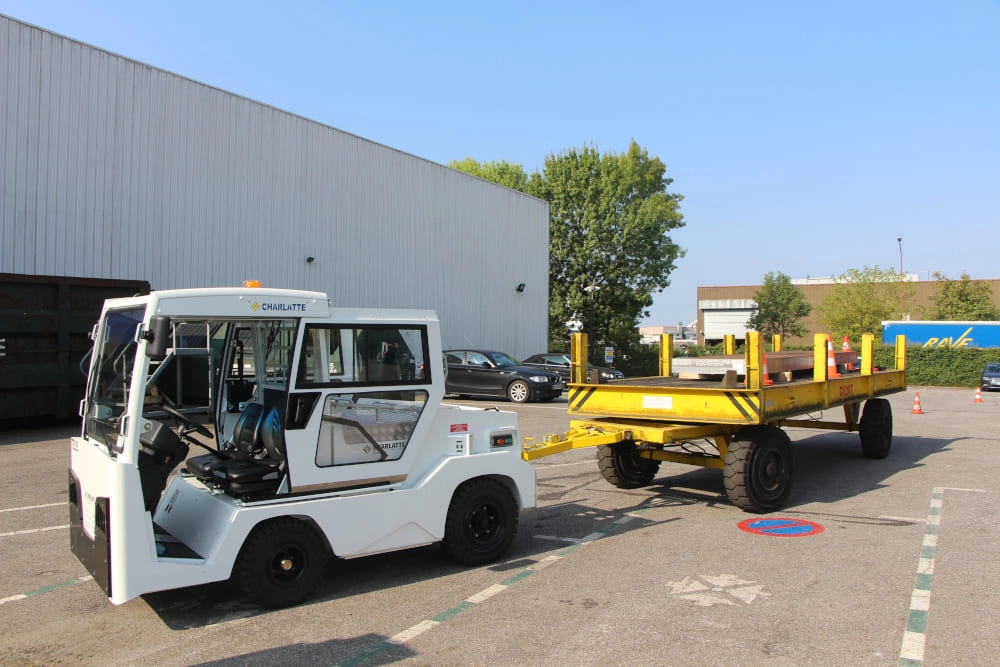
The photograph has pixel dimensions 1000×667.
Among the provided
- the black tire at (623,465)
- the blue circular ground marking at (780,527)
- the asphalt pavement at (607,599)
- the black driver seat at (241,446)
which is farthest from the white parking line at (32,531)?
the blue circular ground marking at (780,527)

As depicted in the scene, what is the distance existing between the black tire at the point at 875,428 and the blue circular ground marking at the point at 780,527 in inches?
179

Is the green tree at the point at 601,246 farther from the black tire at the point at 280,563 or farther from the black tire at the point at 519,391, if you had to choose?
the black tire at the point at 280,563

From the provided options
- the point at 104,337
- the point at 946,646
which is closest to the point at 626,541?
the point at 946,646

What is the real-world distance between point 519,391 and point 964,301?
1876 inches

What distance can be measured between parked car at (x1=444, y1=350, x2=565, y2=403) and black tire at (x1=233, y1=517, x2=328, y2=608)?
1556cm

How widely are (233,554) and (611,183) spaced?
130 feet

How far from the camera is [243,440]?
18.0 ft

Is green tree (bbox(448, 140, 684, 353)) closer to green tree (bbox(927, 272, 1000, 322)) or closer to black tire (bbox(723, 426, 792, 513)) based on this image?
green tree (bbox(927, 272, 1000, 322))

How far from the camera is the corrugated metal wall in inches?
556

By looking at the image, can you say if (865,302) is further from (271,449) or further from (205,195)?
(271,449)

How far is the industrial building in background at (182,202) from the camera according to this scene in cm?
1374

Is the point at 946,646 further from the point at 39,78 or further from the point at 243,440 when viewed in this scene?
the point at 39,78

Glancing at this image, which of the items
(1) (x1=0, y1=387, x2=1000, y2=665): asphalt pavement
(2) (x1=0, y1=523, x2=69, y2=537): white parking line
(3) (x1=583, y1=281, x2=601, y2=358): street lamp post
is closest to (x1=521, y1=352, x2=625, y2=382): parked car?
(1) (x1=0, y1=387, x2=1000, y2=665): asphalt pavement

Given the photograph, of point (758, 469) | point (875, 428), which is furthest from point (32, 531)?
point (875, 428)
